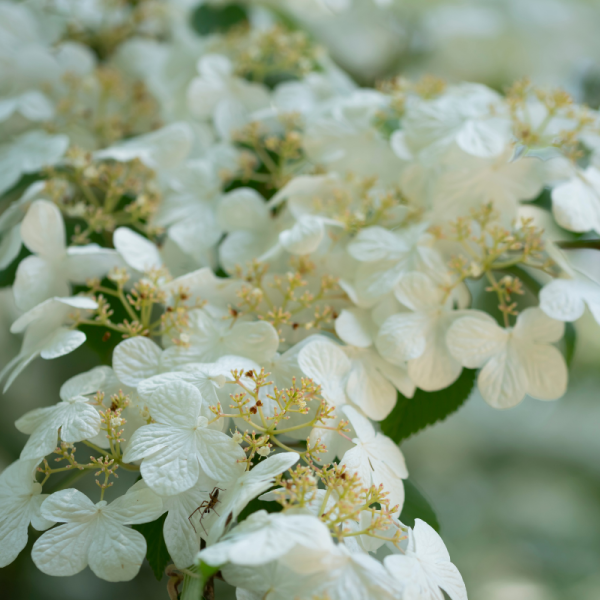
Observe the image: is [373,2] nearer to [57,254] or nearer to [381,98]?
[381,98]

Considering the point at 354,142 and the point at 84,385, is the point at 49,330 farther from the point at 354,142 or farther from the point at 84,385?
the point at 354,142

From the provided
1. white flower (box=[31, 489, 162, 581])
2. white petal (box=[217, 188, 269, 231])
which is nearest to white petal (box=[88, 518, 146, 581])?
white flower (box=[31, 489, 162, 581])

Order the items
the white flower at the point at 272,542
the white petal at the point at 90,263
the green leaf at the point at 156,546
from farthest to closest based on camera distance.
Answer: the white petal at the point at 90,263 < the green leaf at the point at 156,546 < the white flower at the point at 272,542

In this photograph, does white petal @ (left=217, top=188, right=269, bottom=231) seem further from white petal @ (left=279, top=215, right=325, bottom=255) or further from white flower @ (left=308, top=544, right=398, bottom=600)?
white flower @ (left=308, top=544, right=398, bottom=600)

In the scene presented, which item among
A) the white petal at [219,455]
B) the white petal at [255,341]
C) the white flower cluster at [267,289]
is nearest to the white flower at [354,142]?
the white flower cluster at [267,289]

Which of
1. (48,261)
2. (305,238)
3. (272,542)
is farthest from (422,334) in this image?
(48,261)

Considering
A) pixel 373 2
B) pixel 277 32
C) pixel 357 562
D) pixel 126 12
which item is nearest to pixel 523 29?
pixel 373 2

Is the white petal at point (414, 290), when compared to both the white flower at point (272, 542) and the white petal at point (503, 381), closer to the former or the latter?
the white petal at point (503, 381)
